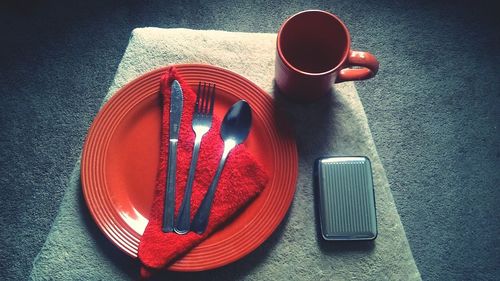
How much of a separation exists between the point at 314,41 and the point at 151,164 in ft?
0.85

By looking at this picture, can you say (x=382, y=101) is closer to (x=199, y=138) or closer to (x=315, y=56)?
(x=315, y=56)

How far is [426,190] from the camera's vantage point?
0.92m

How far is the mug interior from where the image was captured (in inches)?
19.9

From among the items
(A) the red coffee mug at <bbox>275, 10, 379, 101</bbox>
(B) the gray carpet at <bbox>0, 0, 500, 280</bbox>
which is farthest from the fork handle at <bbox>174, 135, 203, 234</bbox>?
(B) the gray carpet at <bbox>0, 0, 500, 280</bbox>

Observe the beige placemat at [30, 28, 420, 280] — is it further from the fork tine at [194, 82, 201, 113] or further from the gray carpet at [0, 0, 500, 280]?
the gray carpet at [0, 0, 500, 280]

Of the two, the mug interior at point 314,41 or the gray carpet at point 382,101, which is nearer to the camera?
the mug interior at point 314,41

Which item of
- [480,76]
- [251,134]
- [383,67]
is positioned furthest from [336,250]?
[480,76]

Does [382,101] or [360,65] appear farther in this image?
[382,101]

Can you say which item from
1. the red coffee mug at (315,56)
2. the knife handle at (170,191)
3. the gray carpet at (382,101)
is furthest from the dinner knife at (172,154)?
the gray carpet at (382,101)

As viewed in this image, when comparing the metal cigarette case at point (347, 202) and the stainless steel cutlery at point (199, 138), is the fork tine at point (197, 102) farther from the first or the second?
the metal cigarette case at point (347, 202)

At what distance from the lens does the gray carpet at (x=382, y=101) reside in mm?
923

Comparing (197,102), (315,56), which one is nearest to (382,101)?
(315,56)

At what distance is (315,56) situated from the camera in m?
0.55

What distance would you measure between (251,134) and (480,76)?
29.3 inches
